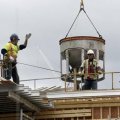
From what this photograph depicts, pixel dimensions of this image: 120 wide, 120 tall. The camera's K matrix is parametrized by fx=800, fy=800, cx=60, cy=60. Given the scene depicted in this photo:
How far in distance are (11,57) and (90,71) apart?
3.64m

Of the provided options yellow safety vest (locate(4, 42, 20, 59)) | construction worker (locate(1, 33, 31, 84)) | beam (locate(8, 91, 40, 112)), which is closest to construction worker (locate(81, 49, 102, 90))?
beam (locate(8, 91, 40, 112))

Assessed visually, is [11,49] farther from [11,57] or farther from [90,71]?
[90,71]

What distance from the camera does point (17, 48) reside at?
31.3 m

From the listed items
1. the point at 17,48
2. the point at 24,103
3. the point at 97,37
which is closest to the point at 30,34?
the point at 17,48

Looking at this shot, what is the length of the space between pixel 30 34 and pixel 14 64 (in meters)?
1.51

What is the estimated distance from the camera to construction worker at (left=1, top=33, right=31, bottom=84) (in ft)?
100

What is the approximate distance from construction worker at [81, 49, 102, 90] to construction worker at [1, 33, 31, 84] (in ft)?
9.64

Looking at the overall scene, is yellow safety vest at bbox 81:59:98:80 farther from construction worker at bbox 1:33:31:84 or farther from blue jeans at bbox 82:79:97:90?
construction worker at bbox 1:33:31:84

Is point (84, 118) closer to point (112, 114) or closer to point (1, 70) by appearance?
point (112, 114)

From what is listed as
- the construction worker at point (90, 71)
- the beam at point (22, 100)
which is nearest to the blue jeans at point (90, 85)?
the construction worker at point (90, 71)

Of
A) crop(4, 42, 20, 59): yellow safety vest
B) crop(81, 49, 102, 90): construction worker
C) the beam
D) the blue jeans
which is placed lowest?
the beam

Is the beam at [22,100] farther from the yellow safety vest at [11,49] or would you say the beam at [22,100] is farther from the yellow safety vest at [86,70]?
the yellow safety vest at [86,70]

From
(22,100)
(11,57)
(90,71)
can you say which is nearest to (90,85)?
(90,71)

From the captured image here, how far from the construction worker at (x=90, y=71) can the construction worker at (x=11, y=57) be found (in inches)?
116
